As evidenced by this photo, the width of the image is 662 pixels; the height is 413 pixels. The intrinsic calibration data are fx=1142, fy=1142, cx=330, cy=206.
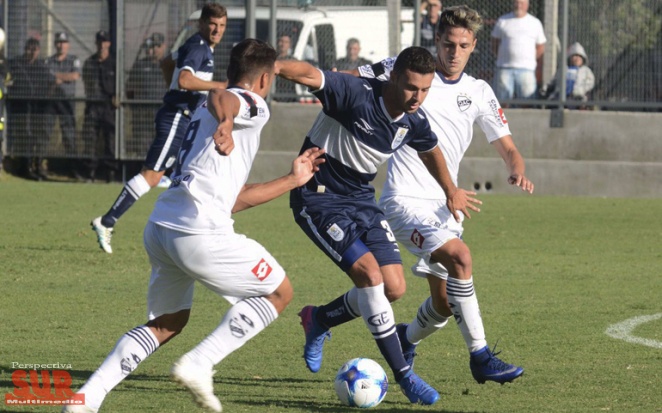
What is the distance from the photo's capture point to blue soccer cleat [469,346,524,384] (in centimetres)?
624

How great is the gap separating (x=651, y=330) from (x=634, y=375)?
1522 mm

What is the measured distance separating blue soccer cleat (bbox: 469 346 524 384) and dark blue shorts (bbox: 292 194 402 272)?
704 mm

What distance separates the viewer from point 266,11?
60.4 ft

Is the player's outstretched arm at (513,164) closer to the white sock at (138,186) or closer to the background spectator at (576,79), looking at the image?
the white sock at (138,186)

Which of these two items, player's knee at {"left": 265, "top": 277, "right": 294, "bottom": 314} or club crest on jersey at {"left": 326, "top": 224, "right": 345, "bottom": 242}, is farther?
club crest on jersey at {"left": 326, "top": 224, "right": 345, "bottom": 242}

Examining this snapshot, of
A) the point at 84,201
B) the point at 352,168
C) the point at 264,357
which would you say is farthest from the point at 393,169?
the point at 84,201

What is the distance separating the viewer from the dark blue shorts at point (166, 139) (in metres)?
11.8

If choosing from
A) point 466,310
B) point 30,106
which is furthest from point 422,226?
point 30,106

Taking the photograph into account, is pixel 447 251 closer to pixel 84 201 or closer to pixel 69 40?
pixel 84 201

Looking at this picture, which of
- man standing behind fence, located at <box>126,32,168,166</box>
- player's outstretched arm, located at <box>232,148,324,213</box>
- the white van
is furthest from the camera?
man standing behind fence, located at <box>126,32,168,166</box>

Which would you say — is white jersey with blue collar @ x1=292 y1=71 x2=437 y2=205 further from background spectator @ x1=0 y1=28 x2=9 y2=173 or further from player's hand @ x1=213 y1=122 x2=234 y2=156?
background spectator @ x1=0 y1=28 x2=9 y2=173

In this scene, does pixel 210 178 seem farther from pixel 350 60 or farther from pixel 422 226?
pixel 350 60

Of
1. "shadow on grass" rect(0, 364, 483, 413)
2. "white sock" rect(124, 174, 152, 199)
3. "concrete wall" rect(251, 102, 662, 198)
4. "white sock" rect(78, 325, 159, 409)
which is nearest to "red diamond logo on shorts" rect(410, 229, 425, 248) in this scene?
"shadow on grass" rect(0, 364, 483, 413)

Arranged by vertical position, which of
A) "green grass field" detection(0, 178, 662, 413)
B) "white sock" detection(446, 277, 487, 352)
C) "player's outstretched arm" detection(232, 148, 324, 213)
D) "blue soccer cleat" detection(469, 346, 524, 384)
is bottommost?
"green grass field" detection(0, 178, 662, 413)
